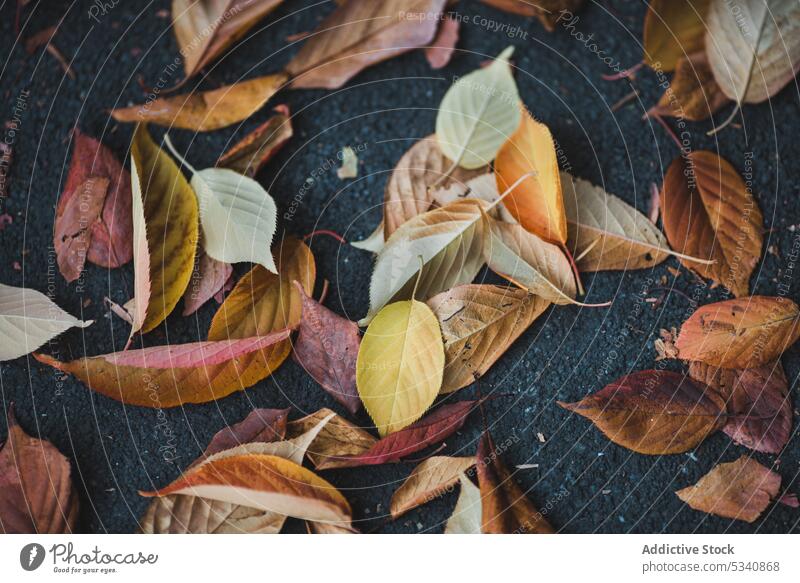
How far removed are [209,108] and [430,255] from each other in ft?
0.57

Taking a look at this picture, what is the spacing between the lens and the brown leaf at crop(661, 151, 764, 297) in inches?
16.0

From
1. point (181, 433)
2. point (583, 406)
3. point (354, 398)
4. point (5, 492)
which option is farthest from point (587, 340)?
point (5, 492)

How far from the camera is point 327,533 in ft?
1.26

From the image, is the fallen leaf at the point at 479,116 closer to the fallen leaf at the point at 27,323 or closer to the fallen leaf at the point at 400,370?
the fallen leaf at the point at 400,370

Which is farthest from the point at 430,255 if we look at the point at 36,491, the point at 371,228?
the point at 36,491

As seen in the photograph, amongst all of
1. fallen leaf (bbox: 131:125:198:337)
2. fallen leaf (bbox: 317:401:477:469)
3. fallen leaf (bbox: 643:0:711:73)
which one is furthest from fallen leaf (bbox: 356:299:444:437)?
fallen leaf (bbox: 643:0:711:73)

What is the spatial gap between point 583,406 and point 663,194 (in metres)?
0.14

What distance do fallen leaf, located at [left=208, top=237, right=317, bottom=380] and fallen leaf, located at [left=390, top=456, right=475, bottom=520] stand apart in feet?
0.34

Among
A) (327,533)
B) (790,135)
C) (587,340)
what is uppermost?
(790,135)

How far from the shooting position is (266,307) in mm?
403

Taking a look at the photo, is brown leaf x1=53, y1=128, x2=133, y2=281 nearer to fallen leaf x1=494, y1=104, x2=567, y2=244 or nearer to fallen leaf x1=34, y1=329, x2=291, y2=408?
fallen leaf x1=34, y1=329, x2=291, y2=408

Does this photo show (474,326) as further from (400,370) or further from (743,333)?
(743,333)

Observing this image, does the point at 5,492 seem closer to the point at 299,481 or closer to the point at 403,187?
the point at 299,481
